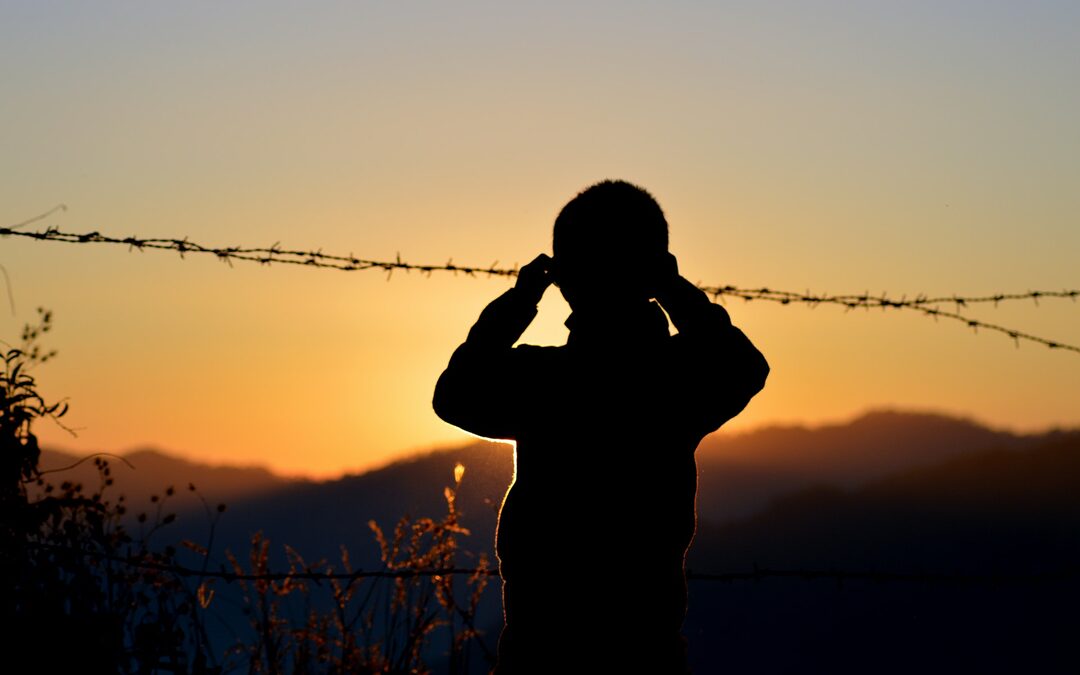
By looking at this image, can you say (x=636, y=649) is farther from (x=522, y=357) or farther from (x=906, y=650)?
(x=906, y=650)

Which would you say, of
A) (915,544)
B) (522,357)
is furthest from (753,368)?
(915,544)

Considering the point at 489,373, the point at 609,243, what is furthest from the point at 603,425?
the point at 609,243

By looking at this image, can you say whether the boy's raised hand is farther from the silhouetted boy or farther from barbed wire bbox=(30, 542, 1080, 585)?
barbed wire bbox=(30, 542, 1080, 585)

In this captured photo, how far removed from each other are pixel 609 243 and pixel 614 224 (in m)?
0.05

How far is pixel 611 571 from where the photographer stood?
3.41 metres

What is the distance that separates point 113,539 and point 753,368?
10.8ft

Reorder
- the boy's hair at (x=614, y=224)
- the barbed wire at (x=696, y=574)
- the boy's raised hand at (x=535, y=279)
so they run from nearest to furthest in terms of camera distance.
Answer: the boy's hair at (x=614, y=224) → the boy's raised hand at (x=535, y=279) → the barbed wire at (x=696, y=574)

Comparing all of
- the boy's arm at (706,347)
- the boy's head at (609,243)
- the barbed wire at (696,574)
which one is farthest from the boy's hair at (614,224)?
the barbed wire at (696,574)

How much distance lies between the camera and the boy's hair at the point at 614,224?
11.2 feet

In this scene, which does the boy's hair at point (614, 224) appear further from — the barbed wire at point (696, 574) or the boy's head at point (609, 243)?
the barbed wire at point (696, 574)

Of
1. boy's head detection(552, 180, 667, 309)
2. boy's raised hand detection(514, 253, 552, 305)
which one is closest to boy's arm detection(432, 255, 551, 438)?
boy's raised hand detection(514, 253, 552, 305)

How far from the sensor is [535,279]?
11.7 ft

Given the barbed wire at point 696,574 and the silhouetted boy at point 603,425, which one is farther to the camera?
the barbed wire at point 696,574

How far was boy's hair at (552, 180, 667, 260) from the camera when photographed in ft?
11.2
